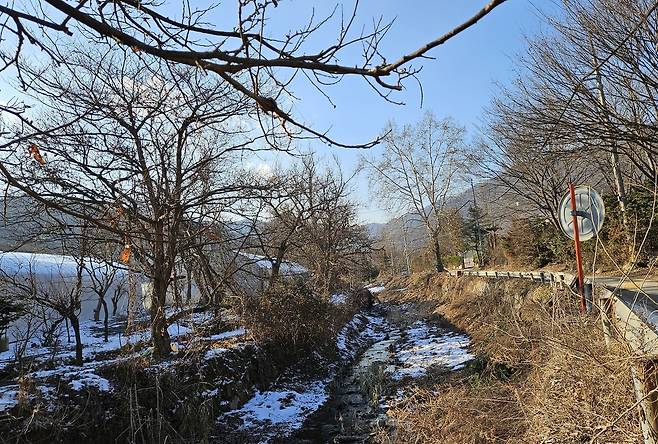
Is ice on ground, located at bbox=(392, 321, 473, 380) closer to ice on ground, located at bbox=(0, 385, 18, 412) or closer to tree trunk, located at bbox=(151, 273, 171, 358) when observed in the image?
tree trunk, located at bbox=(151, 273, 171, 358)

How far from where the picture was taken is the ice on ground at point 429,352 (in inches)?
496

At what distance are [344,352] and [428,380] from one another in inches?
203

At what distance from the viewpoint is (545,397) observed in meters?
5.07

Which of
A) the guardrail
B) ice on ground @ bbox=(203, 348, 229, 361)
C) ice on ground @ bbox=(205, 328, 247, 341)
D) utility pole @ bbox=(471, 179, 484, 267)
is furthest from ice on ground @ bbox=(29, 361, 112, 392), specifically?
utility pole @ bbox=(471, 179, 484, 267)

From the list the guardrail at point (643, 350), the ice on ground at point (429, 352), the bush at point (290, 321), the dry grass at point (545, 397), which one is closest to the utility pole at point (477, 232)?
the ice on ground at point (429, 352)

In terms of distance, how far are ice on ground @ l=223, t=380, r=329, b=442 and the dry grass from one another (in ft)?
6.70

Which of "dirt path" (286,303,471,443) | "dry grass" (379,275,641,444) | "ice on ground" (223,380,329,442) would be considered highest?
"dry grass" (379,275,641,444)

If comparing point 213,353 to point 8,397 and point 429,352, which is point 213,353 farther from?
point 429,352

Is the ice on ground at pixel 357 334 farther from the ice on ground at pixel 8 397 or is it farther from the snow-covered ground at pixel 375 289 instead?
the snow-covered ground at pixel 375 289

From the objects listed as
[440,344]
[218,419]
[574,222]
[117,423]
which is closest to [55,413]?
[117,423]

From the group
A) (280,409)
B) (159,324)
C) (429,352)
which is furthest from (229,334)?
(429,352)

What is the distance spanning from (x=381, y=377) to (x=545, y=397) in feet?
24.0

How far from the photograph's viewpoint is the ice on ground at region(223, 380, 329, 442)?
8.95 metres

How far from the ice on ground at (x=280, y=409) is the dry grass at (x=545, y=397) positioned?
2.04m
